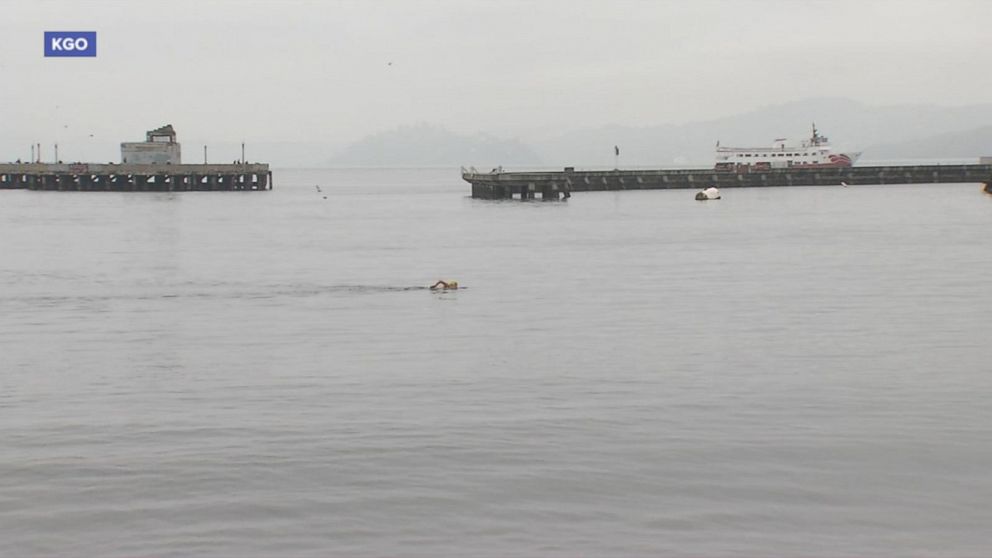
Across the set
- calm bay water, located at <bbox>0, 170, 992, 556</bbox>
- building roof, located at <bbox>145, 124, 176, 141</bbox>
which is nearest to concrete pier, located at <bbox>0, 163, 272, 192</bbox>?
building roof, located at <bbox>145, 124, 176, 141</bbox>

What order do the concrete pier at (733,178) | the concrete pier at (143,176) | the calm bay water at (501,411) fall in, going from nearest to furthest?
the calm bay water at (501,411) → the concrete pier at (733,178) → the concrete pier at (143,176)

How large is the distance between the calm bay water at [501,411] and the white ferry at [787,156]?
11405 centimetres

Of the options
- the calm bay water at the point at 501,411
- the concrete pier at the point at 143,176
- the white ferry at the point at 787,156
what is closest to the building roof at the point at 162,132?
the concrete pier at the point at 143,176

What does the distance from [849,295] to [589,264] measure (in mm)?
14160

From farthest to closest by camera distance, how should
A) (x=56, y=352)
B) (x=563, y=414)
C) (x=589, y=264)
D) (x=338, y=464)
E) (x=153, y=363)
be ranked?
(x=589, y=264) → (x=56, y=352) → (x=153, y=363) → (x=563, y=414) → (x=338, y=464)

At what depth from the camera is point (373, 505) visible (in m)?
14.0

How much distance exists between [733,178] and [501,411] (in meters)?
124

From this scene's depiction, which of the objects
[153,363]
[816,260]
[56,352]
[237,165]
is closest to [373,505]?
[153,363]

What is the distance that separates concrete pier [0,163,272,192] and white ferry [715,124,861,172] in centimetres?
5844

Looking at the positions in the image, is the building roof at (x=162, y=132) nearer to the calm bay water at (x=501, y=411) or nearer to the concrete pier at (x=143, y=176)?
the concrete pier at (x=143, y=176)

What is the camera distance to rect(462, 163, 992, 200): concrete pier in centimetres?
12719

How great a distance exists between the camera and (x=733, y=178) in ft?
458

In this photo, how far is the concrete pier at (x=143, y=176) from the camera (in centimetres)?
13912

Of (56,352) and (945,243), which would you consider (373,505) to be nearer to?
(56,352)
